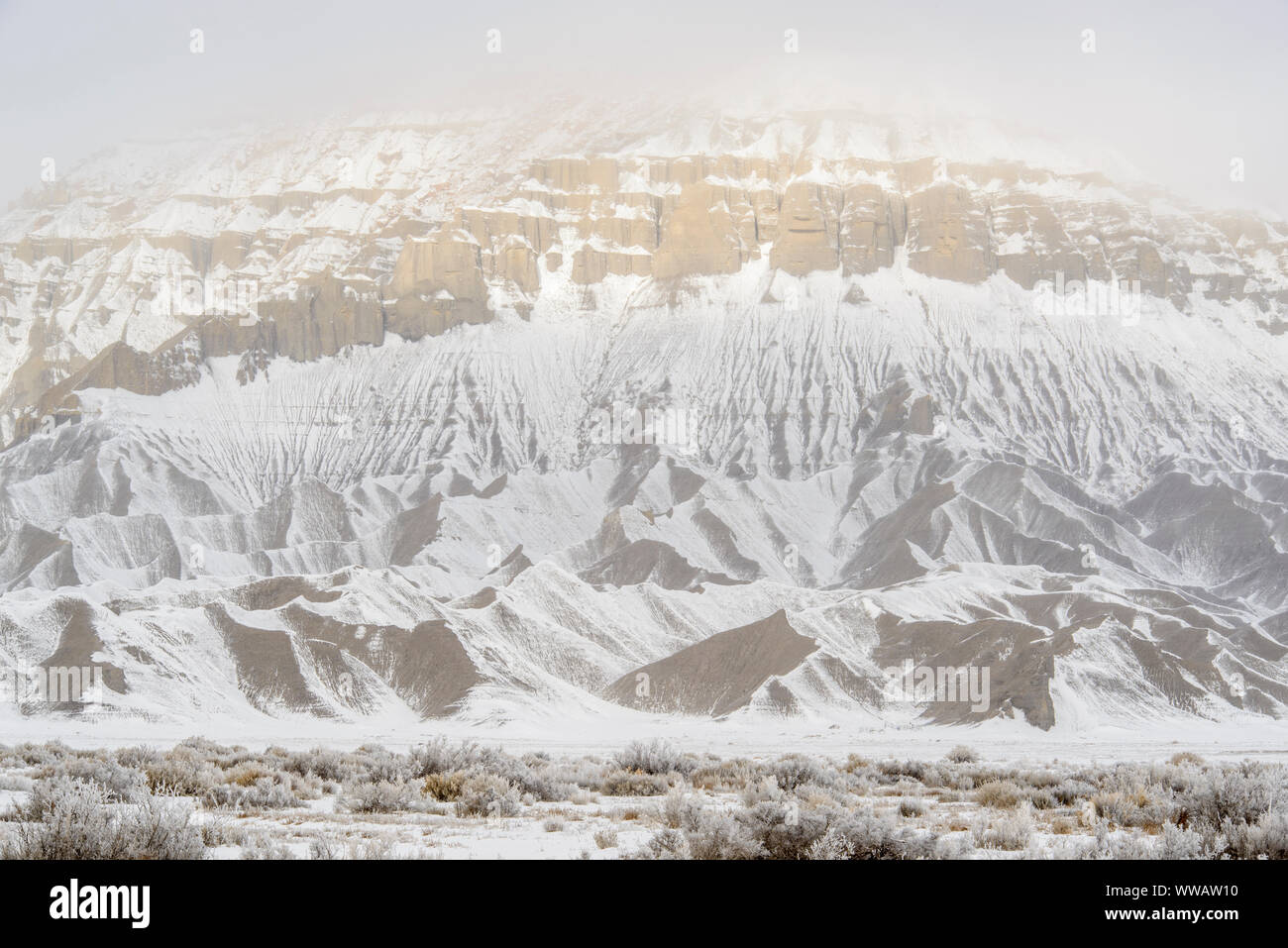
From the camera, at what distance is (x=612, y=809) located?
1748 cm

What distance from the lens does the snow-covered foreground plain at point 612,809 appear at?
1148 cm

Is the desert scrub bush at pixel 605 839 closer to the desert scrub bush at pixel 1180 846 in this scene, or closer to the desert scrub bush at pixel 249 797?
the desert scrub bush at pixel 249 797

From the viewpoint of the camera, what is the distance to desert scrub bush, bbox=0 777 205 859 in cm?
1030

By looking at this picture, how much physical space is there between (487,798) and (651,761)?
6694 mm

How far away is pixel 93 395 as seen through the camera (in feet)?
509

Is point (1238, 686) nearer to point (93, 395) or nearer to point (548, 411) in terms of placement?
point (548, 411)

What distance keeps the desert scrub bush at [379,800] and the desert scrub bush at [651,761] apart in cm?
673

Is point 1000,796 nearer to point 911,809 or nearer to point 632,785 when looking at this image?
point 911,809

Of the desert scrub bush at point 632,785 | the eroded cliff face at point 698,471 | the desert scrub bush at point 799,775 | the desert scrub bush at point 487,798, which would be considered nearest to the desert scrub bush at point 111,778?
the desert scrub bush at point 487,798

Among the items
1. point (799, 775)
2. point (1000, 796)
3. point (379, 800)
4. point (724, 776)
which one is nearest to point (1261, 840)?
point (1000, 796)
